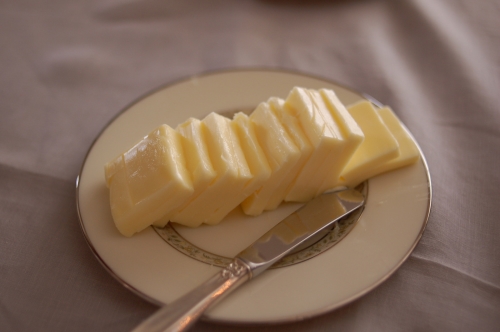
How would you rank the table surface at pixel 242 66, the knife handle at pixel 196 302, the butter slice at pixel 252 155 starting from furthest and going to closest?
1. the butter slice at pixel 252 155
2. the table surface at pixel 242 66
3. the knife handle at pixel 196 302

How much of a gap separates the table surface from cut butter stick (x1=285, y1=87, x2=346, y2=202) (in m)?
0.40

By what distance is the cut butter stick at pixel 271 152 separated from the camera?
139 cm

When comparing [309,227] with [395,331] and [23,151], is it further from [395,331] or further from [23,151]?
[23,151]

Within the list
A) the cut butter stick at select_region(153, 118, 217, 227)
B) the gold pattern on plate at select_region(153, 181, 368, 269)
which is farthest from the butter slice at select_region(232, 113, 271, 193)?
the gold pattern on plate at select_region(153, 181, 368, 269)

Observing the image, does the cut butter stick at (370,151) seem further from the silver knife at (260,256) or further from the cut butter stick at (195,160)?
the cut butter stick at (195,160)

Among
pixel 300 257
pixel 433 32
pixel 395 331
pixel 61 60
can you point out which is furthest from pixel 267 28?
pixel 395 331

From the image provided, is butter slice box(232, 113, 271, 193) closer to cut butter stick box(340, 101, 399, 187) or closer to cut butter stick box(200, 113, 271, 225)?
cut butter stick box(200, 113, 271, 225)

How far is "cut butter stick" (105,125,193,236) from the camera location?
1.31 m

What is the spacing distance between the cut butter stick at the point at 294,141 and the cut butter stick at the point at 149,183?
0.34 metres

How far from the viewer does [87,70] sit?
2.20 meters

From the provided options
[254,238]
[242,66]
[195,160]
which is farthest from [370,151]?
[242,66]

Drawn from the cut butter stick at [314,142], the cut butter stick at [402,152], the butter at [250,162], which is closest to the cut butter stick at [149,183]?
the butter at [250,162]

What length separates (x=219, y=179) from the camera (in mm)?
1329

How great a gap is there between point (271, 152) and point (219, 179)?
0.69 feet
